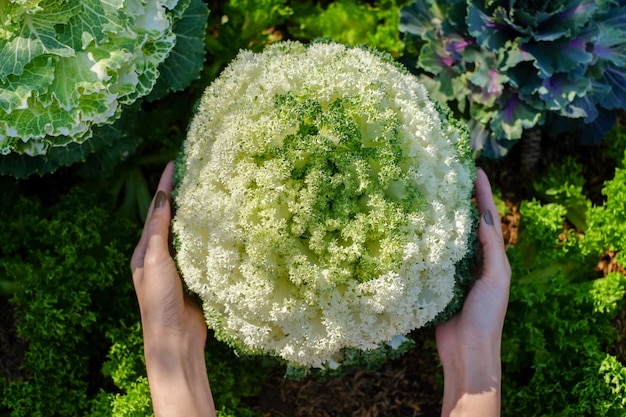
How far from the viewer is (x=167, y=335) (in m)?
2.13

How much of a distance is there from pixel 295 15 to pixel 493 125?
0.95 meters

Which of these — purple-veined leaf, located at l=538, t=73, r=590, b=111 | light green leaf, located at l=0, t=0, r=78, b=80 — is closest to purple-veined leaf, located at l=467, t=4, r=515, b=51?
purple-veined leaf, located at l=538, t=73, r=590, b=111

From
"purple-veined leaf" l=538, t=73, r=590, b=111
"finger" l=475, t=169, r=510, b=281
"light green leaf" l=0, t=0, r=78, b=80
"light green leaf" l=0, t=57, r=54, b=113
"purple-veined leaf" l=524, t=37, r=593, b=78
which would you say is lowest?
"finger" l=475, t=169, r=510, b=281

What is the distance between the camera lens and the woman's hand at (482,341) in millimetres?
2121

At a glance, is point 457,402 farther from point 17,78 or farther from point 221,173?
point 17,78

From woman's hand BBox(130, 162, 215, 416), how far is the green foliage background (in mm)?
229

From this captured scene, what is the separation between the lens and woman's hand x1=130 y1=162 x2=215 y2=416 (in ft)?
6.88

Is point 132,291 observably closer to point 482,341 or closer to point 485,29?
point 482,341

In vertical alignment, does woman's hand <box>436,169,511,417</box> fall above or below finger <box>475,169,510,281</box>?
below

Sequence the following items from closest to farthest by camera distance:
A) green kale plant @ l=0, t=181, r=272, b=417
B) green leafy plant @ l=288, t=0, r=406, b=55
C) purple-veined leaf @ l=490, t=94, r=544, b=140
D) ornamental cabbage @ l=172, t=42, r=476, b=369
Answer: ornamental cabbage @ l=172, t=42, r=476, b=369
green kale plant @ l=0, t=181, r=272, b=417
purple-veined leaf @ l=490, t=94, r=544, b=140
green leafy plant @ l=288, t=0, r=406, b=55

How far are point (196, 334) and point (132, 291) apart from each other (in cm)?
47

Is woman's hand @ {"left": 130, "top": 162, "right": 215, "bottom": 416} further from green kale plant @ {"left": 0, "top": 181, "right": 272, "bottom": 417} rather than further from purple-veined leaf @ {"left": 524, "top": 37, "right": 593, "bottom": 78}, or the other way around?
purple-veined leaf @ {"left": 524, "top": 37, "right": 593, "bottom": 78}

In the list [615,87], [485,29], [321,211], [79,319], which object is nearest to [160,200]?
[79,319]

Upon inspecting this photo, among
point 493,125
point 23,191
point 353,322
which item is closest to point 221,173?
point 353,322
